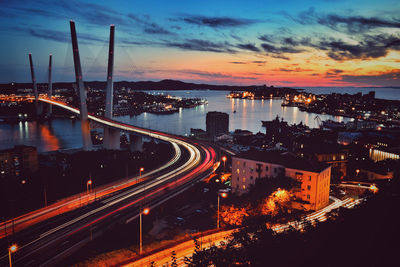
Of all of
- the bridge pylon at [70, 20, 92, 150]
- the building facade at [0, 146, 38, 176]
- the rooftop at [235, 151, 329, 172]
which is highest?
the bridge pylon at [70, 20, 92, 150]

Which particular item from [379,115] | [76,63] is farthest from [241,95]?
[76,63]

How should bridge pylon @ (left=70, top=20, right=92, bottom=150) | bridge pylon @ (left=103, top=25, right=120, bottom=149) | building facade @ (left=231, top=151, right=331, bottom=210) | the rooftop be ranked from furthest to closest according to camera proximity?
1. bridge pylon @ (left=103, top=25, right=120, bottom=149)
2. bridge pylon @ (left=70, top=20, right=92, bottom=150)
3. the rooftop
4. building facade @ (left=231, top=151, right=331, bottom=210)

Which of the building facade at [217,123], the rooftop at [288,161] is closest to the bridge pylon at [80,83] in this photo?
the rooftop at [288,161]

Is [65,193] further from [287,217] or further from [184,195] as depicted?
[287,217]

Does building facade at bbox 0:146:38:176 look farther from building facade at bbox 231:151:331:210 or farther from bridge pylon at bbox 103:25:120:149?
building facade at bbox 231:151:331:210

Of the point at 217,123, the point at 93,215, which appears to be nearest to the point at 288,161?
the point at 93,215

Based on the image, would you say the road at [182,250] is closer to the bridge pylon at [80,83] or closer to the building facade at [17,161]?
the building facade at [17,161]

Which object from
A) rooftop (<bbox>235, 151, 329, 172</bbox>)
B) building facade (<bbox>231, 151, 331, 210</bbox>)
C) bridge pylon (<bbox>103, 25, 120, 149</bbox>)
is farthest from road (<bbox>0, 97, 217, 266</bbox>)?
bridge pylon (<bbox>103, 25, 120, 149</bbox>)
